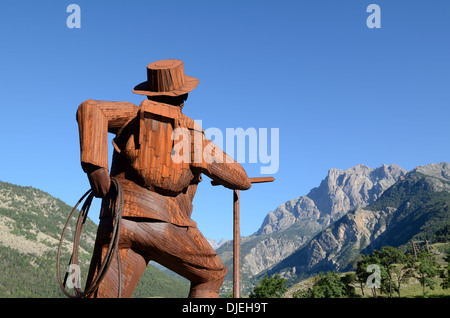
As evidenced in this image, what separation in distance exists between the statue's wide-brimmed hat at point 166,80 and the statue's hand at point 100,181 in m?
1.04

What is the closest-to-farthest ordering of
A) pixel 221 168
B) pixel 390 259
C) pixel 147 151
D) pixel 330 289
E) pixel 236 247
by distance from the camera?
pixel 147 151
pixel 221 168
pixel 236 247
pixel 390 259
pixel 330 289

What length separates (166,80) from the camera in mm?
4754

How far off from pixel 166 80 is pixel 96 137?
3.43 ft

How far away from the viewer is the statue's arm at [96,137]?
408 cm

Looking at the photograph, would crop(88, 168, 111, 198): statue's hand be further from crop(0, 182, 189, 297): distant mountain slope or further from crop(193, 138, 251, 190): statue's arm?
crop(0, 182, 189, 297): distant mountain slope

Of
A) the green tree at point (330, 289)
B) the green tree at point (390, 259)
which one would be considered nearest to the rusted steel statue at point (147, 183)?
the green tree at point (330, 289)

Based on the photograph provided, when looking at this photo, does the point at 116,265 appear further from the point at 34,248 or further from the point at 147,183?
the point at 34,248

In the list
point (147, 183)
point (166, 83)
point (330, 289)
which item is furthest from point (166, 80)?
point (330, 289)
